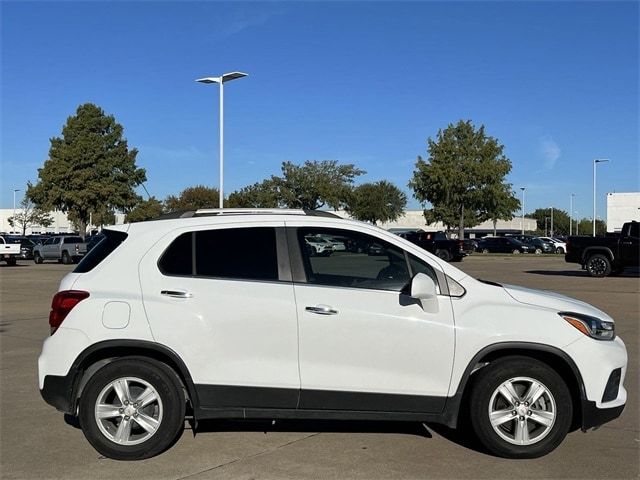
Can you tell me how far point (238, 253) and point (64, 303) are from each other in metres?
1.36

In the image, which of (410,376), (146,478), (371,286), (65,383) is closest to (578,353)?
(410,376)

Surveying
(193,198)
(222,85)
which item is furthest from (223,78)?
(193,198)

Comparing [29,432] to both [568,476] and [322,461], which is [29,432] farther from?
[568,476]

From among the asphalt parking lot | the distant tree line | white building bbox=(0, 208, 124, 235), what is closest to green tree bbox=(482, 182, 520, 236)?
the distant tree line

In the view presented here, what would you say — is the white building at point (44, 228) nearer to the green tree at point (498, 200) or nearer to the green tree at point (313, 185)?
the green tree at point (313, 185)

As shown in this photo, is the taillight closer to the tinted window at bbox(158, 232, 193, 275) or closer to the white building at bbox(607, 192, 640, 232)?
the tinted window at bbox(158, 232, 193, 275)

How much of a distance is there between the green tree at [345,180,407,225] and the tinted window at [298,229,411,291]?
6666 cm

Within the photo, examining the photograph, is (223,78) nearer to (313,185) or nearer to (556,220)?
(313,185)

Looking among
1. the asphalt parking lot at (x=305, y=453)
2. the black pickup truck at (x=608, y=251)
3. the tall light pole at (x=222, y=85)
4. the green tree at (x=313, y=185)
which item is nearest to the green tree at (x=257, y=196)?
the green tree at (x=313, y=185)

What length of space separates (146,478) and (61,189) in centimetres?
5006

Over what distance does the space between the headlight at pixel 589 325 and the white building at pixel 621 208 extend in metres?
57.4

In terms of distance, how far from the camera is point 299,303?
188 inches

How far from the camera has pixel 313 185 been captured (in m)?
68.3

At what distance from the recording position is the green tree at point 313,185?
68688mm
